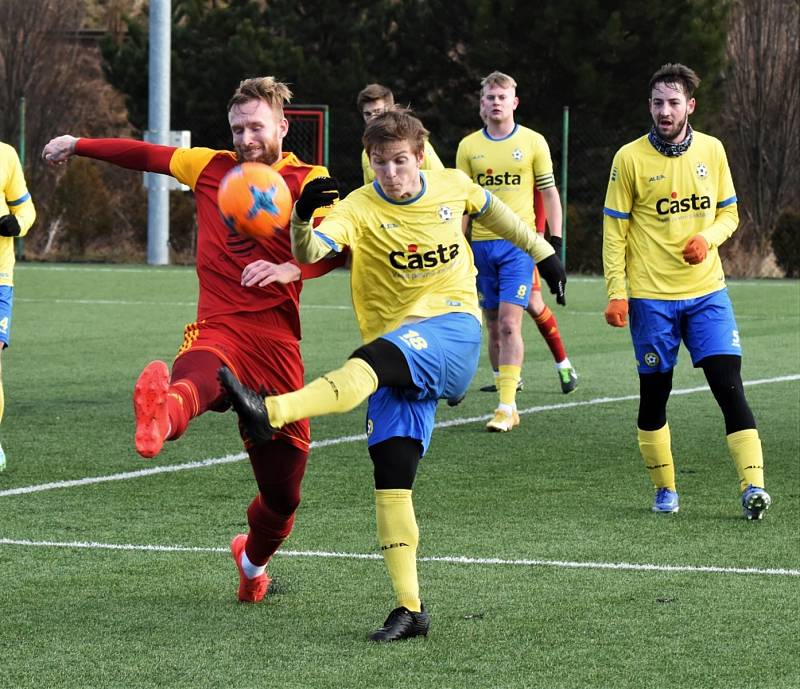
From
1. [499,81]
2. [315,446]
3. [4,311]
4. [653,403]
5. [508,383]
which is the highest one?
[499,81]

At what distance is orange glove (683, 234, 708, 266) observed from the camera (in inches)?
309

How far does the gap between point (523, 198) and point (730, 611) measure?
6425mm

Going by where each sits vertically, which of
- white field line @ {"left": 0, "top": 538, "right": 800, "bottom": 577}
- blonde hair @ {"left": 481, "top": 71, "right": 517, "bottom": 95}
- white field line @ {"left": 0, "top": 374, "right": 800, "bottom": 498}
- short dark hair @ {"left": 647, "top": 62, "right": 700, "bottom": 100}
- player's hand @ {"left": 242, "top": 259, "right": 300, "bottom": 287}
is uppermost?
blonde hair @ {"left": 481, "top": 71, "right": 517, "bottom": 95}

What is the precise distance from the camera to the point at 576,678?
5086 millimetres

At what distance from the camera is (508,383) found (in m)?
11.2

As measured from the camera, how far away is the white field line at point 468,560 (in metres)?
6.70

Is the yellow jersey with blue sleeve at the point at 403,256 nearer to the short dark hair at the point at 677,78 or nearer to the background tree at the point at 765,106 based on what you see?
the short dark hair at the point at 677,78

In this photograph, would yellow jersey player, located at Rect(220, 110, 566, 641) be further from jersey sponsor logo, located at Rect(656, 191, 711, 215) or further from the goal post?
the goal post

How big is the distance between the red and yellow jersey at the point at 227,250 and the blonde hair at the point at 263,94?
241mm

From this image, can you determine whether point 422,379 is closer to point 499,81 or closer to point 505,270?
point 505,270

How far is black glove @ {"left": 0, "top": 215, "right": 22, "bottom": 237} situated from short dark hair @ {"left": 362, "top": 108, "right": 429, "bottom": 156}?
3.65 metres

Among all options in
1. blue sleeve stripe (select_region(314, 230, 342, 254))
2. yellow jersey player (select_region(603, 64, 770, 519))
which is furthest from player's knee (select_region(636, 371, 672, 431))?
blue sleeve stripe (select_region(314, 230, 342, 254))

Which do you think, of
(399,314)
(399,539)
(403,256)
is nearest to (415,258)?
(403,256)

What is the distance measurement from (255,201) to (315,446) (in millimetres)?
A: 4591
